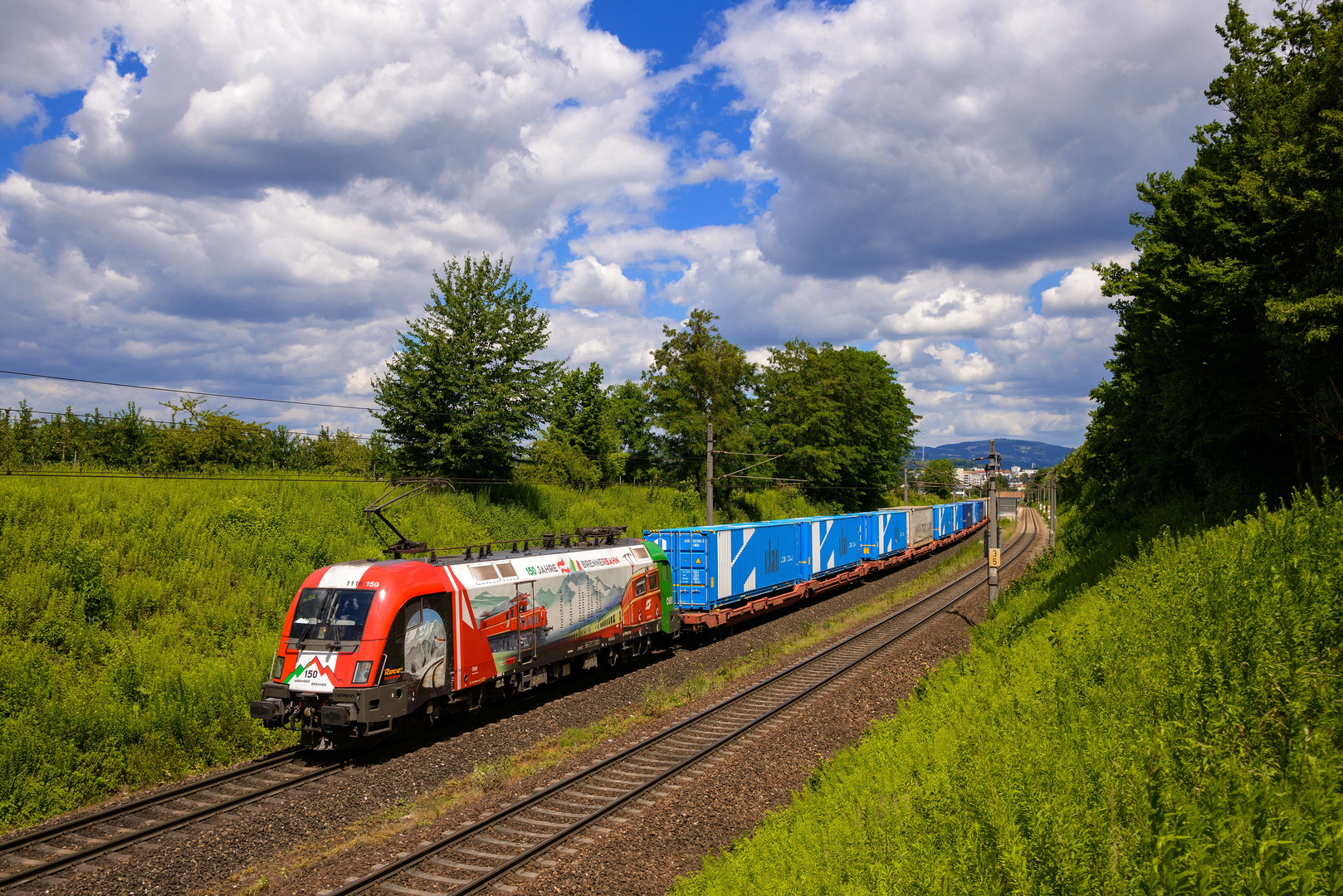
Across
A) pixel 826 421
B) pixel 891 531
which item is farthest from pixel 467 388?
pixel 826 421

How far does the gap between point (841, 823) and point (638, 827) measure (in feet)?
11.2

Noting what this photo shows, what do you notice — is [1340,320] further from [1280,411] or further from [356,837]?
[356,837]

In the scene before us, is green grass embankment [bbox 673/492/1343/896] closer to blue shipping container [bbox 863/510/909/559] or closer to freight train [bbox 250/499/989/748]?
freight train [bbox 250/499/989/748]

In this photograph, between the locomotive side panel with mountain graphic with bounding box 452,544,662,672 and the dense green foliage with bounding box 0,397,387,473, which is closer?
the locomotive side panel with mountain graphic with bounding box 452,544,662,672

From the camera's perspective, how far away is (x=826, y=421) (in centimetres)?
5428

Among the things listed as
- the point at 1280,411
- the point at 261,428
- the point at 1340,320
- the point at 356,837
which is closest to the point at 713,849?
the point at 356,837

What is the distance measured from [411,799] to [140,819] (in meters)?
3.55

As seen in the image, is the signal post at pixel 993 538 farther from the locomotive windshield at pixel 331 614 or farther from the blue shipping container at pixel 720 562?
the locomotive windshield at pixel 331 614

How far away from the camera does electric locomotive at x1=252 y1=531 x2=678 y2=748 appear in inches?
454

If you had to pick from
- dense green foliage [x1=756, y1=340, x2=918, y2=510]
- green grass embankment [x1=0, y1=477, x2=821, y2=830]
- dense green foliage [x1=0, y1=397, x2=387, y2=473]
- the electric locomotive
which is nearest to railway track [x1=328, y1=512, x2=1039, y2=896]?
the electric locomotive

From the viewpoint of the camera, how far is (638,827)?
9.39m

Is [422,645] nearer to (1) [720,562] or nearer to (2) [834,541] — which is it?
(1) [720,562]

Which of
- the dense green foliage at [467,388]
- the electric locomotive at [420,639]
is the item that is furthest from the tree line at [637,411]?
the electric locomotive at [420,639]

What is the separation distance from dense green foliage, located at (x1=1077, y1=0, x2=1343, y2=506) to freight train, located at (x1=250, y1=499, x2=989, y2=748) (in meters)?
12.5
